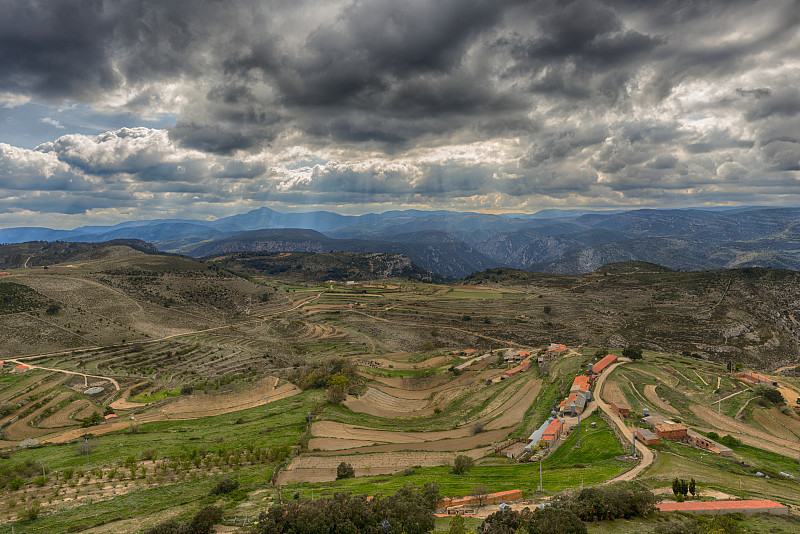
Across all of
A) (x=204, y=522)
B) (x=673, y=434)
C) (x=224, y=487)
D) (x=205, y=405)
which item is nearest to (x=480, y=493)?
(x=204, y=522)

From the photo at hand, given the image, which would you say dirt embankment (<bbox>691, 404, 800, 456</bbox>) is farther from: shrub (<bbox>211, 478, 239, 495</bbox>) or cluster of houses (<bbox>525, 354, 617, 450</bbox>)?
shrub (<bbox>211, 478, 239, 495</bbox>)

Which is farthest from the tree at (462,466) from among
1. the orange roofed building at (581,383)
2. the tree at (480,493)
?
the orange roofed building at (581,383)

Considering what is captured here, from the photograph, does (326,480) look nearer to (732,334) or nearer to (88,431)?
(88,431)

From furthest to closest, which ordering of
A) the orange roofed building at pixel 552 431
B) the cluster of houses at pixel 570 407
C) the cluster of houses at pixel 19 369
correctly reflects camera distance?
1. the cluster of houses at pixel 19 369
2. the cluster of houses at pixel 570 407
3. the orange roofed building at pixel 552 431

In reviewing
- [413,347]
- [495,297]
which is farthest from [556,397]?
[495,297]

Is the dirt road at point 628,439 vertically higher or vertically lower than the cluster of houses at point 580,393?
higher

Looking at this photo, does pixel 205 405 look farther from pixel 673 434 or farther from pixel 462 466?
pixel 673 434

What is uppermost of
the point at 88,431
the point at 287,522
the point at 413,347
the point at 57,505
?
the point at 287,522

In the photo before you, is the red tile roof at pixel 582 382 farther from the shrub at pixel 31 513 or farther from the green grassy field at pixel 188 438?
the shrub at pixel 31 513
